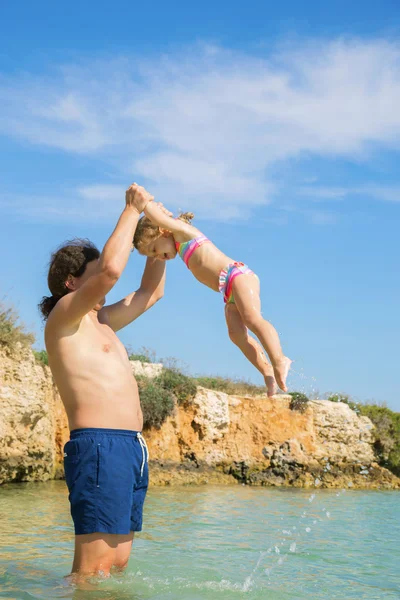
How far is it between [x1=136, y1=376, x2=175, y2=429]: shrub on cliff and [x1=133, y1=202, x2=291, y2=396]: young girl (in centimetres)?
1000

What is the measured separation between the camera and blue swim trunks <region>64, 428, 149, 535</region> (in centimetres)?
385

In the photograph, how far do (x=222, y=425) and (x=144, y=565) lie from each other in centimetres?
1087

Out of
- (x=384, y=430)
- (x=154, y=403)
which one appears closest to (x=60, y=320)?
(x=154, y=403)

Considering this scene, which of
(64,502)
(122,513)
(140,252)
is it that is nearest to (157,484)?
(64,502)

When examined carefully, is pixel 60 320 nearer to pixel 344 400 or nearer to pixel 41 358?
pixel 41 358

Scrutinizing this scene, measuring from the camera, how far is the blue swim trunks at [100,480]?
3.85m

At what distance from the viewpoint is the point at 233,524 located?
9305 millimetres

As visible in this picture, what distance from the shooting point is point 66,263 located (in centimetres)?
429

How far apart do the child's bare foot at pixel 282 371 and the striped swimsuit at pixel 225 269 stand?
69cm

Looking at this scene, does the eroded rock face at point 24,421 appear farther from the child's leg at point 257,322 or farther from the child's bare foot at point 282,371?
the child's bare foot at point 282,371

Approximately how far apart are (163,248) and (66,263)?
115 cm

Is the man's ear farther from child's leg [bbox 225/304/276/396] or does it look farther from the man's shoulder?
child's leg [bbox 225/304/276/396]

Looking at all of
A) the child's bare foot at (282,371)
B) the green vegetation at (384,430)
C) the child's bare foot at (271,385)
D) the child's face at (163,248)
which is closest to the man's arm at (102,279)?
the child's face at (163,248)

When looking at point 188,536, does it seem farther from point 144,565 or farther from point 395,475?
point 395,475
